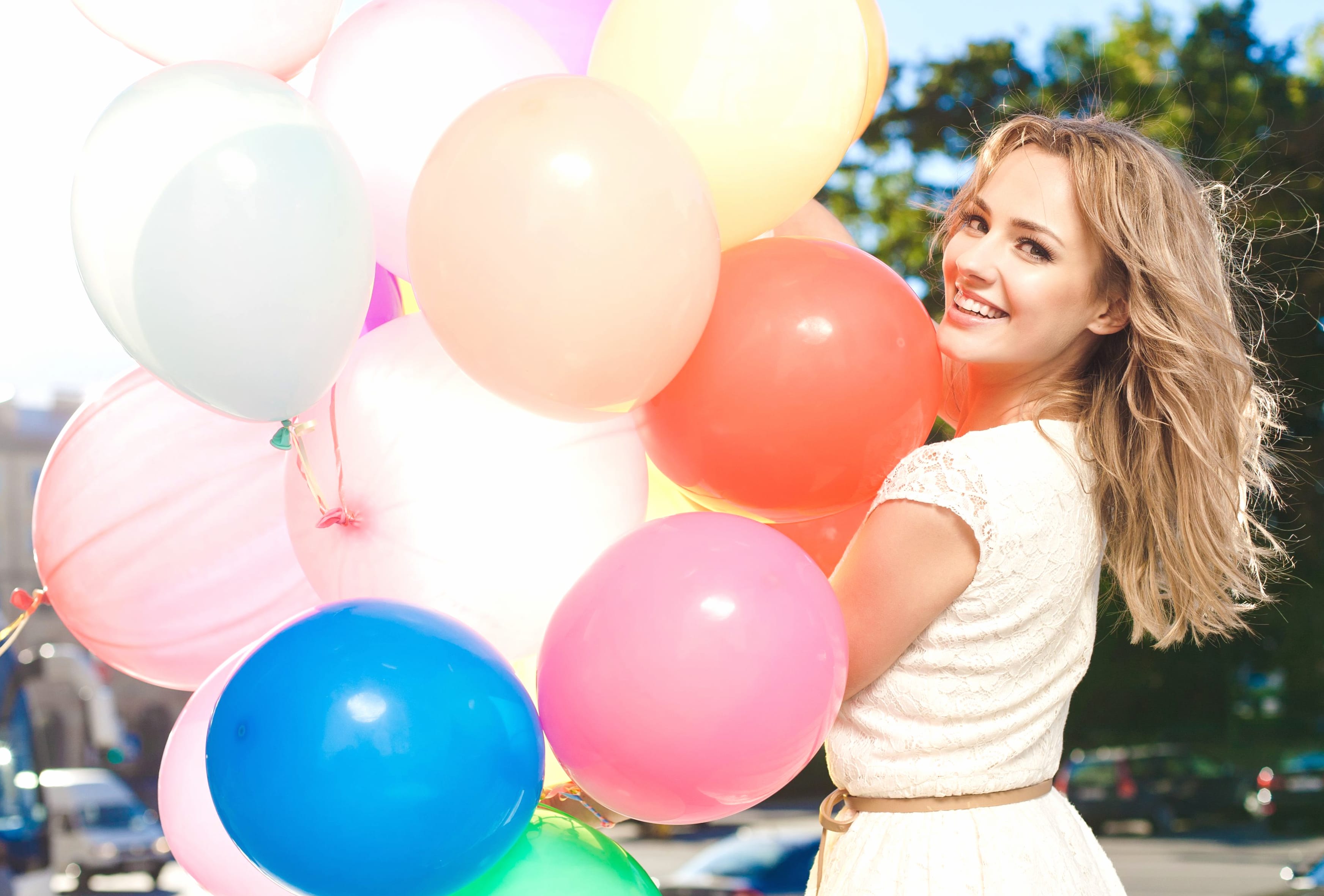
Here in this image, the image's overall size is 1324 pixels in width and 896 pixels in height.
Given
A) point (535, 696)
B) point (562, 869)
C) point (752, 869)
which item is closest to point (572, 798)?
point (535, 696)

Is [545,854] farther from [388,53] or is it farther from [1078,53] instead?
[1078,53]

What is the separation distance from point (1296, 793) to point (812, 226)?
923 cm

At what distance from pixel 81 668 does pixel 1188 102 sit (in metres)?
13.7

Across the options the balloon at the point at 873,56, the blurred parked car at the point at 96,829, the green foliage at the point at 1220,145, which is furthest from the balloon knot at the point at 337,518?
the blurred parked car at the point at 96,829

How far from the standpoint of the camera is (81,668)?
46.7 ft

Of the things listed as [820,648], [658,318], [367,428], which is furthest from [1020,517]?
[367,428]

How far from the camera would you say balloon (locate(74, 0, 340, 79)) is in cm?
156

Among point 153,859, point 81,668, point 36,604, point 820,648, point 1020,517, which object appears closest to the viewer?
point 820,648

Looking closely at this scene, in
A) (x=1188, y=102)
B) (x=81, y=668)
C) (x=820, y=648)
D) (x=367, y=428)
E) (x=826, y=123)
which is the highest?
(x=826, y=123)

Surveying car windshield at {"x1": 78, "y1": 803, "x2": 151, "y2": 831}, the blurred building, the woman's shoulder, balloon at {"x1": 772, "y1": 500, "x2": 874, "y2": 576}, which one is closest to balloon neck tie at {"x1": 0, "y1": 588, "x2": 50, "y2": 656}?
balloon at {"x1": 772, "y1": 500, "x2": 874, "y2": 576}

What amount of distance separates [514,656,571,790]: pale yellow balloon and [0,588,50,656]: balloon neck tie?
2.46ft

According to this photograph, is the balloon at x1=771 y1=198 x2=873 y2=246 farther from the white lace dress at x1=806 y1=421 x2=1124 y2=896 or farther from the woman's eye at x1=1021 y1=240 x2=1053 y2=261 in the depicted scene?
the white lace dress at x1=806 y1=421 x2=1124 y2=896

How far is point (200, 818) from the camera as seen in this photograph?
5.60ft

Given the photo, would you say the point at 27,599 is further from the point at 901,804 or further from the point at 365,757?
the point at 901,804
